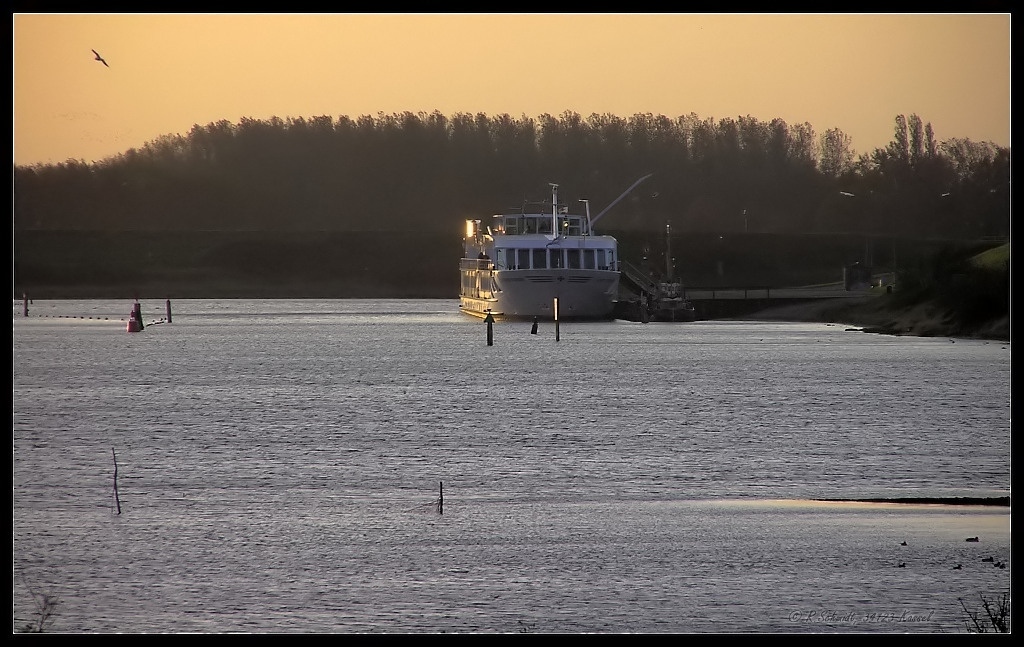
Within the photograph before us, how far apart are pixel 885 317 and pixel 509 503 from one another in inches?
3017

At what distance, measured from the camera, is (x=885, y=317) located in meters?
94.2

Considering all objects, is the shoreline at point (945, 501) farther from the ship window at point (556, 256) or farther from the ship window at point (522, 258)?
the ship window at point (556, 256)

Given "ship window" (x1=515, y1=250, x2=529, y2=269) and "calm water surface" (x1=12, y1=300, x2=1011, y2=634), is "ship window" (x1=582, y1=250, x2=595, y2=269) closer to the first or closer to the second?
"ship window" (x1=515, y1=250, x2=529, y2=269)

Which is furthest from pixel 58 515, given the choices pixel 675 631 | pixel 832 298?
pixel 832 298

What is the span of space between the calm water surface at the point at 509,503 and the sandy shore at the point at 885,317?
28.4 m

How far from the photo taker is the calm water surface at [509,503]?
1464cm

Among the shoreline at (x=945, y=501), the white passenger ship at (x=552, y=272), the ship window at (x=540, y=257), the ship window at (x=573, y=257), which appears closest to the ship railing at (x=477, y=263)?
the white passenger ship at (x=552, y=272)

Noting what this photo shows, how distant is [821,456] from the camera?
91.6 ft

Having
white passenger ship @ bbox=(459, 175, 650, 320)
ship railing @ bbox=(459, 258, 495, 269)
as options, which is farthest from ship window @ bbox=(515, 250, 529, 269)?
ship railing @ bbox=(459, 258, 495, 269)

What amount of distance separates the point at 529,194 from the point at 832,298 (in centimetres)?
Result: 8012

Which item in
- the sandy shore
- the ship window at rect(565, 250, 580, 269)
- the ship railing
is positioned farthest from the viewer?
the ship railing

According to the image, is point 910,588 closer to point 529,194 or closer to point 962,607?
point 962,607

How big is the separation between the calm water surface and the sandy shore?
93.0 ft

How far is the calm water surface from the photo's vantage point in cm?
1464
